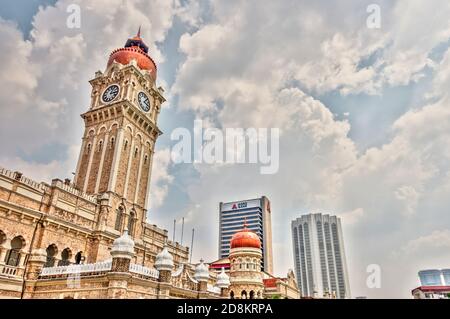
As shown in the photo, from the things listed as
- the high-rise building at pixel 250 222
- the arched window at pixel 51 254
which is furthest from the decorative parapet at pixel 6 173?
the high-rise building at pixel 250 222

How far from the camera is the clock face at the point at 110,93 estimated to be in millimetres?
36375

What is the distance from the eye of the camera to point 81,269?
746 inches

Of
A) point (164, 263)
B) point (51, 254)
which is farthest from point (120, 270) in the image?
point (51, 254)

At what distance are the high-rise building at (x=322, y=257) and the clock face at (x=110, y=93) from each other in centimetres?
12785

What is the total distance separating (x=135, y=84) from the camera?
36.9m

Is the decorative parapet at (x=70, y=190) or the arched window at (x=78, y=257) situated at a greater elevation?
the decorative parapet at (x=70, y=190)

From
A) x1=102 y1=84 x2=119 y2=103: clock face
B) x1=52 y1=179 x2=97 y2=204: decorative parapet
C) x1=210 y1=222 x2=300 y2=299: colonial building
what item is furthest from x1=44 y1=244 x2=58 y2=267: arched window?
x1=210 y1=222 x2=300 y2=299: colonial building

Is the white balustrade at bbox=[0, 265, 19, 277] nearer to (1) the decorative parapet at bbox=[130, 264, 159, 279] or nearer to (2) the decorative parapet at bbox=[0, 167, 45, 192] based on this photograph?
(2) the decorative parapet at bbox=[0, 167, 45, 192]

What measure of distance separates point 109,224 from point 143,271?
501 inches

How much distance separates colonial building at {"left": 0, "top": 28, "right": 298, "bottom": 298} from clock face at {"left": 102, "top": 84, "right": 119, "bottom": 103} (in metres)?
0.13

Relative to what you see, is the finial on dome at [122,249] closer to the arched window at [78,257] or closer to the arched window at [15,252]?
the arched window at [15,252]
